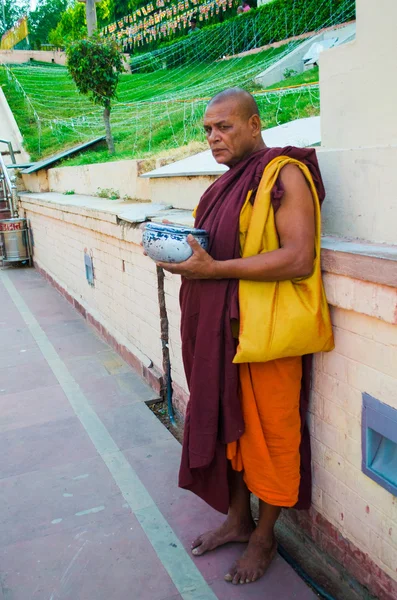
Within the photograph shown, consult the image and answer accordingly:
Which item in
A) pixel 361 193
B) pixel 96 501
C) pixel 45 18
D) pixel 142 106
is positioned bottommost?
pixel 96 501

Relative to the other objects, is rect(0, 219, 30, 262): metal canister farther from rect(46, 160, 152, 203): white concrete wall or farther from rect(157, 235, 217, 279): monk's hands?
rect(157, 235, 217, 279): monk's hands

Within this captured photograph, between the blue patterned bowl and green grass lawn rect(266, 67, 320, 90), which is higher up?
green grass lawn rect(266, 67, 320, 90)

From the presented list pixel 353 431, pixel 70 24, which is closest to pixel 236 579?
pixel 353 431

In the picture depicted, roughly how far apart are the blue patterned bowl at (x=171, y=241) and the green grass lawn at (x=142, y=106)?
5395 millimetres

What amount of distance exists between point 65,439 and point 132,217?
188 cm

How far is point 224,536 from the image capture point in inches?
112

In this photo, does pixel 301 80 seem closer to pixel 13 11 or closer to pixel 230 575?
pixel 230 575

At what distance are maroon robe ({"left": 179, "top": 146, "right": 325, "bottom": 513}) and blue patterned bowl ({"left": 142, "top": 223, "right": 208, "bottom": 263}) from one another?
0.34 feet

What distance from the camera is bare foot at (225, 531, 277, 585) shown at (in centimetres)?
261

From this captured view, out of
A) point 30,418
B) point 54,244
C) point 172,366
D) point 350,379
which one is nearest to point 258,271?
point 350,379

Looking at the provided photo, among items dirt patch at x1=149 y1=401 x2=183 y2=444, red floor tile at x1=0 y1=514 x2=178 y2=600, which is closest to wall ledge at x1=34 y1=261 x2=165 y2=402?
dirt patch at x1=149 y1=401 x2=183 y2=444

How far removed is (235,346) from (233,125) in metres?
0.95

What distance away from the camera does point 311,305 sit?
230cm

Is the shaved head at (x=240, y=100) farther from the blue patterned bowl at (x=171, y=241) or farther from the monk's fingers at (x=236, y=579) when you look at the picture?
the monk's fingers at (x=236, y=579)
